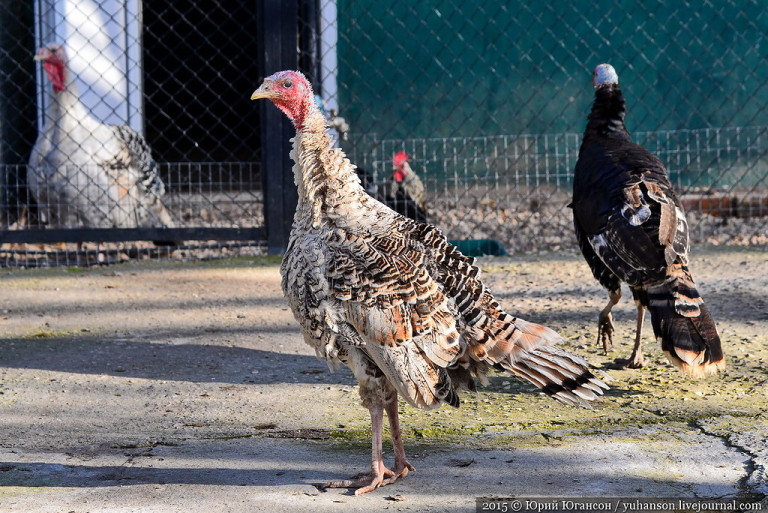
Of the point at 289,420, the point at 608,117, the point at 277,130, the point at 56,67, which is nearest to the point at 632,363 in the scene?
the point at 608,117

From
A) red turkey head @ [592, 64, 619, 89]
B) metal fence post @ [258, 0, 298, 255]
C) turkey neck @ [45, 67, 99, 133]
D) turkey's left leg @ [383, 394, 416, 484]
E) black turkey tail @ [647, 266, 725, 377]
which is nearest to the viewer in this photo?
turkey's left leg @ [383, 394, 416, 484]

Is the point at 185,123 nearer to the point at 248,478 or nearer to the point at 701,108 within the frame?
the point at 701,108

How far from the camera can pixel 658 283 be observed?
4.17 meters

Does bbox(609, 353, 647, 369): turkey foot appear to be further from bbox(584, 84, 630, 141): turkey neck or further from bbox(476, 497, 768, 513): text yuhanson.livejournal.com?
bbox(476, 497, 768, 513): text yuhanson.livejournal.com

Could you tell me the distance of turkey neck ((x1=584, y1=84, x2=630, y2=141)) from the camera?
531 cm

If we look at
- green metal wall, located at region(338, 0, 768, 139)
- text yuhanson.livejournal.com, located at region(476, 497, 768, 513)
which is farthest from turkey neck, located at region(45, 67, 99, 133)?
text yuhanson.livejournal.com, located at region(476, 497, 768, 513)

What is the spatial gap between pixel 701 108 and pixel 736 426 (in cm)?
620

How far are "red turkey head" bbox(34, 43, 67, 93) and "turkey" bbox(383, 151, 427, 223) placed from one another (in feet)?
9.21

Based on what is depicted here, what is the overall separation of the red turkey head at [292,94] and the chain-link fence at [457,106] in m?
4.19

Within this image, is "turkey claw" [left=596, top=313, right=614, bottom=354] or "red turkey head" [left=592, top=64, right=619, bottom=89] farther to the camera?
"red turkey head" [left=592, top=64, right=619, bottom=89]

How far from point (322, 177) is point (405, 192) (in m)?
4.37

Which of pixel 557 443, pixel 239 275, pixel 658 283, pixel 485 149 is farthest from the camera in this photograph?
pixel 485 149

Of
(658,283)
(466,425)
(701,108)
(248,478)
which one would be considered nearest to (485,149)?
(701,108)

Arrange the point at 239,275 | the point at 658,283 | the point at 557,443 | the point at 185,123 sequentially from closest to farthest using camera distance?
1. the point at 557,443
2. the point at 658,283
3. the point at 239,275
4. the point at 185,123
